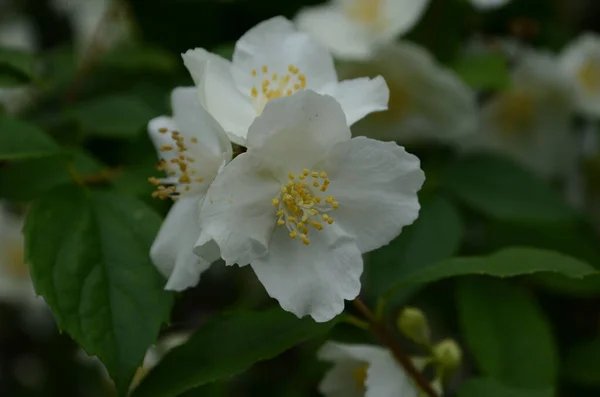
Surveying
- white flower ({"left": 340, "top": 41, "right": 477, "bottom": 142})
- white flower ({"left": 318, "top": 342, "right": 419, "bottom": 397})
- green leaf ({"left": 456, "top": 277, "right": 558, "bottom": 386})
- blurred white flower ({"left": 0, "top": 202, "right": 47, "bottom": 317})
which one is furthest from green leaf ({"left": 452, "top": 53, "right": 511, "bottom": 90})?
blurred white flower ({"left": 0, "top": 202, "right": 47, "bottom": 317})

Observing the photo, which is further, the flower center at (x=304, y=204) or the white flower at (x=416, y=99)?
the white flower at (x=416, y=99)

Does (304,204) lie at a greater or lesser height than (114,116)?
greater

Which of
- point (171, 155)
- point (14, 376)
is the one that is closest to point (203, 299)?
point (14, 376)

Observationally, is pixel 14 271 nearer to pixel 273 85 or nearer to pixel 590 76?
pixel 273 85

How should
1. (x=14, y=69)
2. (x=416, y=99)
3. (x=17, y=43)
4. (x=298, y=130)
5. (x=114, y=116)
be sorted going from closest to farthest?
(x=298, y=130)
(x=14, y=69)
(x=114, y=116)
(x=416, y=99)
(x=17, y=43)

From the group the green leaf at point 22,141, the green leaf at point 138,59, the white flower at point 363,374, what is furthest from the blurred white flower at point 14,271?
the white flower at point 363,374

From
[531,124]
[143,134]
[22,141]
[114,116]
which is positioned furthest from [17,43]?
[531,124]

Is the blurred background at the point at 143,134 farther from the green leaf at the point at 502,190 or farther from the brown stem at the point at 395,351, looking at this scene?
the brown stem at the point at 395,351
